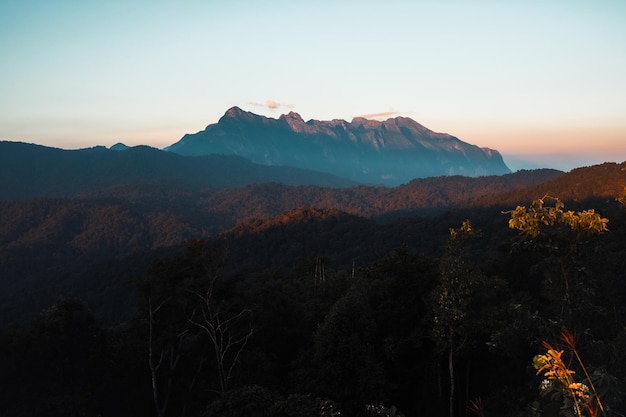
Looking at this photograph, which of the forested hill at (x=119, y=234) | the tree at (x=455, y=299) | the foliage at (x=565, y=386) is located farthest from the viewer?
the forested hill at (x=119, y=234)

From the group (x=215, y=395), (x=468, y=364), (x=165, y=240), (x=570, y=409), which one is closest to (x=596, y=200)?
(x=468, y=364)

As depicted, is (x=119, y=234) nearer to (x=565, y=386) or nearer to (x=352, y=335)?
(x=352, y=335)

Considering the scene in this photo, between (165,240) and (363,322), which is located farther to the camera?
(165,240)

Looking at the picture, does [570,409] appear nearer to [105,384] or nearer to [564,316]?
[564,316]

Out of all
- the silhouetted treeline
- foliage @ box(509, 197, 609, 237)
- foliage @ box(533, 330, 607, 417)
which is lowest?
the silhouetted treeline

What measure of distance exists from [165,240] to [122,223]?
23.2 metres

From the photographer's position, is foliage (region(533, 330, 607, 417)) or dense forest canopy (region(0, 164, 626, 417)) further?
dense forest canopy (region(0, 164, 626, 417))

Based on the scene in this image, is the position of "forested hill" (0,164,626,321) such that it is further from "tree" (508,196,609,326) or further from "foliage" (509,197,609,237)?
"foliage" (509,197,609,237)

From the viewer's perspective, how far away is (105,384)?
1855 centimetres

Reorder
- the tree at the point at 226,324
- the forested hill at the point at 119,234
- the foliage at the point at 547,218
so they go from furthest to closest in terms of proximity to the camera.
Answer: the forested hill at the point at 119,234
the tree at the point at 226,324
the foliage at the point at 547,218

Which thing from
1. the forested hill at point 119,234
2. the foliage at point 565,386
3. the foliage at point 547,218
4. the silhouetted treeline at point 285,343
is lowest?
the forested hill at point 119,234

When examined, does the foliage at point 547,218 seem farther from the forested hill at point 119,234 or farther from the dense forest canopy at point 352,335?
the forested hill at point 119,234

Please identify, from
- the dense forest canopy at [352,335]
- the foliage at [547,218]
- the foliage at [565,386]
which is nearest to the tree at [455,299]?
the dense forest canopy at [352,335]

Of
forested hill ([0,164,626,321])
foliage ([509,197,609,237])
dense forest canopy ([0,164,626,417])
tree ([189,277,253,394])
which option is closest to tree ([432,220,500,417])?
dense forest canopy ([0,164,626,417])
